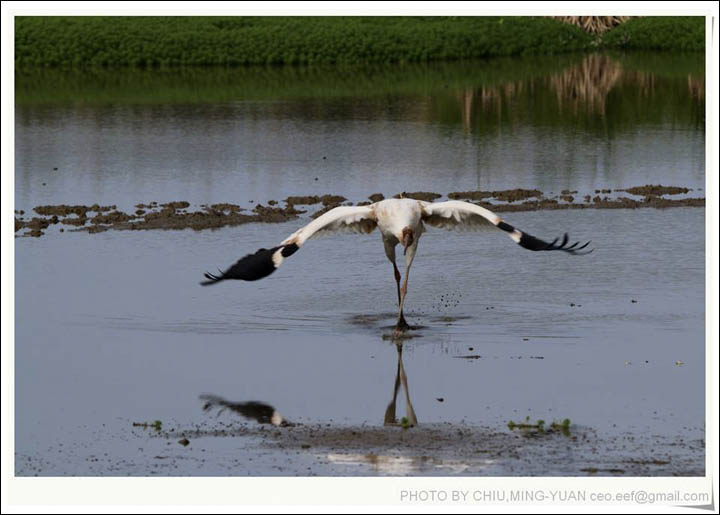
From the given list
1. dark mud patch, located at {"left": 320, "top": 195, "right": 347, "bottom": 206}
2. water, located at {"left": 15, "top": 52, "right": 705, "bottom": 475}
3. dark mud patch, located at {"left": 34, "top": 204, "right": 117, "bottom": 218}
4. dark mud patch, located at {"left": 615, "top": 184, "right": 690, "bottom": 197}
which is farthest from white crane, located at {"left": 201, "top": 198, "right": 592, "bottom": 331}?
dark mud patch, located at {"left": 615, "top": 184, "right": 690, "bottom": 197}

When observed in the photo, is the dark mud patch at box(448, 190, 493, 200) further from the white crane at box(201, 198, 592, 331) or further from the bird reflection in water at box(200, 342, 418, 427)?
the bird reflection in water at box(200, 342, 418, 427)

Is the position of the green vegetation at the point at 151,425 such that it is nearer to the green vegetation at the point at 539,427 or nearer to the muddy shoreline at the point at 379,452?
the muddy shoreline at the point at 379,452

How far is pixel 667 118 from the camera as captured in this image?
32062 millimetres

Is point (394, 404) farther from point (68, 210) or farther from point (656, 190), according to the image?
point (656, 190)

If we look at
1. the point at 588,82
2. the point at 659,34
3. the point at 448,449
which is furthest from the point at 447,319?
the point at 659,34

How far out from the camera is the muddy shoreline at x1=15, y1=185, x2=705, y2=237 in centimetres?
2028

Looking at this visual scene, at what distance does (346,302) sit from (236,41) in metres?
34.2

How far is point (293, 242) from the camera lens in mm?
12938

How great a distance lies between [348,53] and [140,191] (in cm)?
2531

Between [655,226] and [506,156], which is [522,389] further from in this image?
[506,156]

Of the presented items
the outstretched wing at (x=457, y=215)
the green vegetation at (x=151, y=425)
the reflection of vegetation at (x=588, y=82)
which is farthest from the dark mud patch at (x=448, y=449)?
the reflection of vegetation at (x=588, y=82)

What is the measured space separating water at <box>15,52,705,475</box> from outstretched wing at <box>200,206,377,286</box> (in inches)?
36.4

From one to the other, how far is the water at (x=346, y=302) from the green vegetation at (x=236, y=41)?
17.1 metres

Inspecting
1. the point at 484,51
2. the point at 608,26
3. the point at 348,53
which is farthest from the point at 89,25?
the point at 608,26
